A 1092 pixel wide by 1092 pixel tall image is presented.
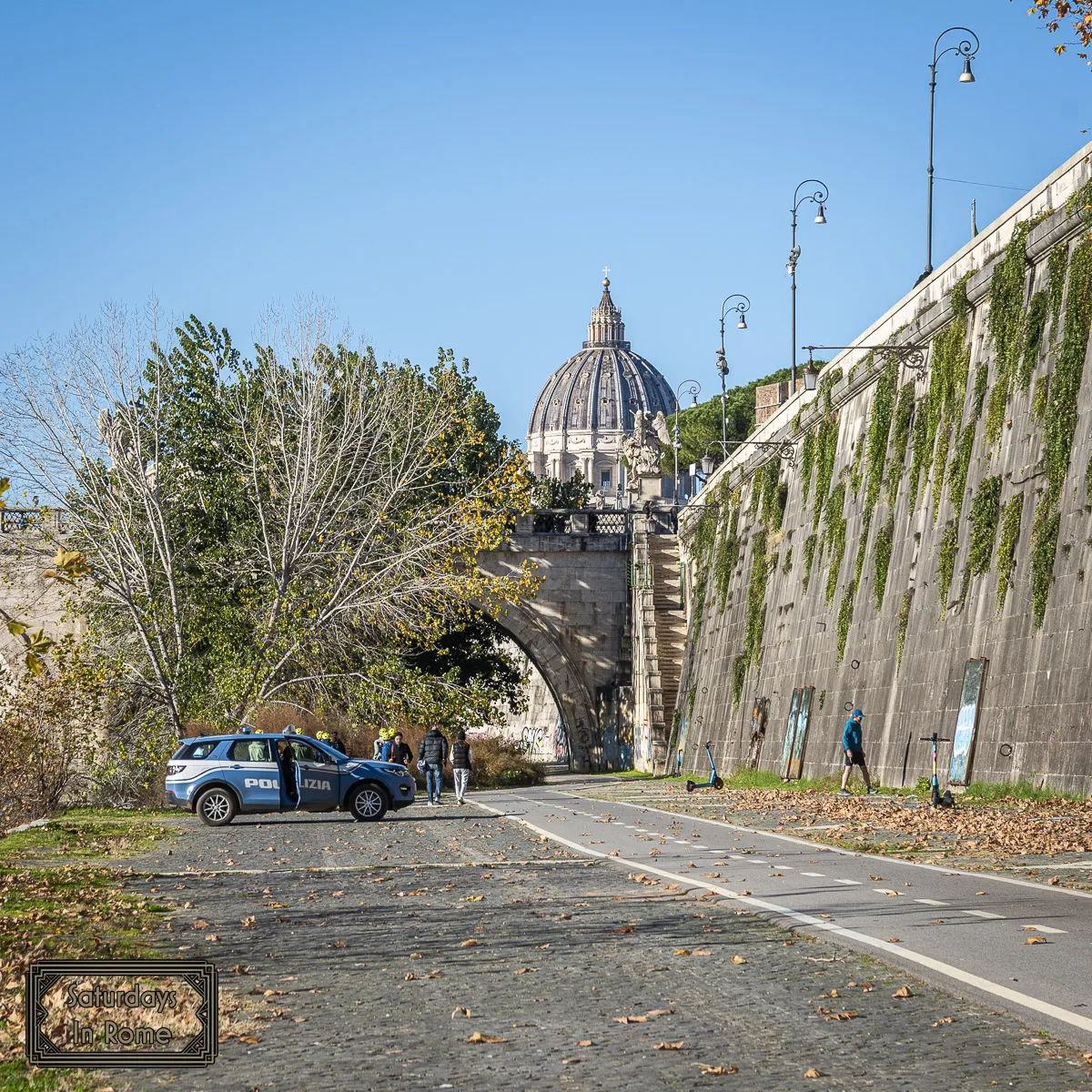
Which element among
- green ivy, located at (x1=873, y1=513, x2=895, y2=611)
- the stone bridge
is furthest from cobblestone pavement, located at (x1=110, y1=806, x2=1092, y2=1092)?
the stone bridge

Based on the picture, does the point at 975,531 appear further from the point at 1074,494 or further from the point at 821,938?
the point at 821,938

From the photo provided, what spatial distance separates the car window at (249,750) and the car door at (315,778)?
448 millimetres

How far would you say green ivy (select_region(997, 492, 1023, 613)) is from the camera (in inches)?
888

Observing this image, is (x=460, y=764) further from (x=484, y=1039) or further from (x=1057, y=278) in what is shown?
(x=484, y=1039)

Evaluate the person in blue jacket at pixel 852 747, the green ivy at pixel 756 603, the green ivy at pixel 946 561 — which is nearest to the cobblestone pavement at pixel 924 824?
the person in blue jacket at pixel 852 747

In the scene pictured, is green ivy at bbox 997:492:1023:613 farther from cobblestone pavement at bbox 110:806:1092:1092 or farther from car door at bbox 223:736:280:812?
cobblestone pavement at bbox 110:806:1092:1092

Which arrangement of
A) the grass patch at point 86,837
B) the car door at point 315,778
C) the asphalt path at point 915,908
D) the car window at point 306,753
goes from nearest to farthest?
the asphalt path at point 915,908, the grass patch at point 86,837, the car door at point 315,778, the car window at point 306,753

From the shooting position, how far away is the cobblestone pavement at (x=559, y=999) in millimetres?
5918

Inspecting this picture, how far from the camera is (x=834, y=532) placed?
108ft

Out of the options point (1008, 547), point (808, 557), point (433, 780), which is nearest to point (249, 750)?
point (433, 780)

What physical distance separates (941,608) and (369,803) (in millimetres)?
9617

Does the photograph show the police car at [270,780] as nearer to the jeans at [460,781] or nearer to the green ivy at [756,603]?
the jeans at [460,781]

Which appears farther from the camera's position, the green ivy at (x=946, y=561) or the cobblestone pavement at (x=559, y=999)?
the green ivy at (x=946, y=561)

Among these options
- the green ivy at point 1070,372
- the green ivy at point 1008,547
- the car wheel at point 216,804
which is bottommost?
the car wheel at point 216,804
